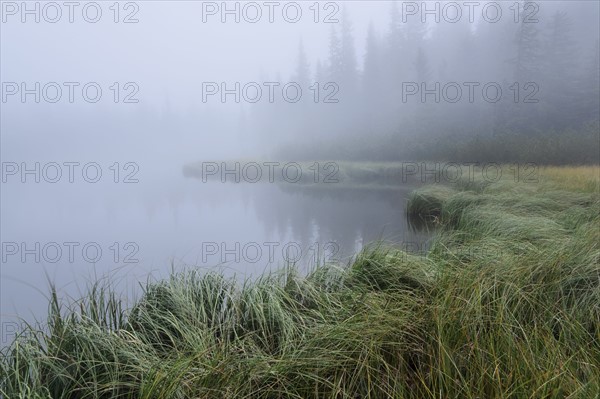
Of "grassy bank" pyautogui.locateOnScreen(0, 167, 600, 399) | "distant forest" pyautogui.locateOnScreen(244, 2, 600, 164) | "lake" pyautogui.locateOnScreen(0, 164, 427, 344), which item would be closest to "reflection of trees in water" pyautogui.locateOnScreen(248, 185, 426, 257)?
"lake" pyautogui.locateOnScreen(0, 164, 427, 344)

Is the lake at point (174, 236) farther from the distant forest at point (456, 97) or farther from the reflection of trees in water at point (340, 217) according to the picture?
the distant forest at point (456, 97)

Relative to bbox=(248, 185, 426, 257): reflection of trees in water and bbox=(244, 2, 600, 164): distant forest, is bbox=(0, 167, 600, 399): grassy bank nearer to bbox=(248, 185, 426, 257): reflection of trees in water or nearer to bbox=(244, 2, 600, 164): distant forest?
bbox=(248, 185, 426, 257): reflection of trees in water

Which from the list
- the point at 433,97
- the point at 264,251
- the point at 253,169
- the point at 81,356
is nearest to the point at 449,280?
the point at 81,356

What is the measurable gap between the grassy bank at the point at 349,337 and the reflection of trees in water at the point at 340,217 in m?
1.62

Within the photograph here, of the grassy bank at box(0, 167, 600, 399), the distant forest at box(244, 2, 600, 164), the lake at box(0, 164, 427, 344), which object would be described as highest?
the distant forest at box(244, 2, 600, 164)

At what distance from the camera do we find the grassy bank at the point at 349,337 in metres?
1.39

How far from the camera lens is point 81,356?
1.66 metres

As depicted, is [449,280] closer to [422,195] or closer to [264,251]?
[264,251]

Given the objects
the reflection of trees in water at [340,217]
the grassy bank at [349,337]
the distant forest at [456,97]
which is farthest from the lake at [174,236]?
the distant forest at [456,97]

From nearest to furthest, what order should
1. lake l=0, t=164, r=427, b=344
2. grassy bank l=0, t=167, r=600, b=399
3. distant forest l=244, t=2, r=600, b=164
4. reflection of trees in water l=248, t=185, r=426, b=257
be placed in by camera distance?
grassy bank l=0, t=167, r=600, b=399
lake l=0, t=164, r=427, b=344
reflection of trees in water l=248, t=185, r=426, b=257
distant forest l=244, t=2, r=600, b=164

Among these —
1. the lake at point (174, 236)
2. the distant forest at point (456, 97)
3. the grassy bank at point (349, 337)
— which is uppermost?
the distant forest at point (456, 97)

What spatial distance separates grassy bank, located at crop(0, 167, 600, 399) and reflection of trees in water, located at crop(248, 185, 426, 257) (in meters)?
1.62

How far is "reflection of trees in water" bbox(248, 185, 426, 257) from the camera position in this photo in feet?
19.7

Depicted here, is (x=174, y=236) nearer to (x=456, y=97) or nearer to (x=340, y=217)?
(x=340, y=217)
